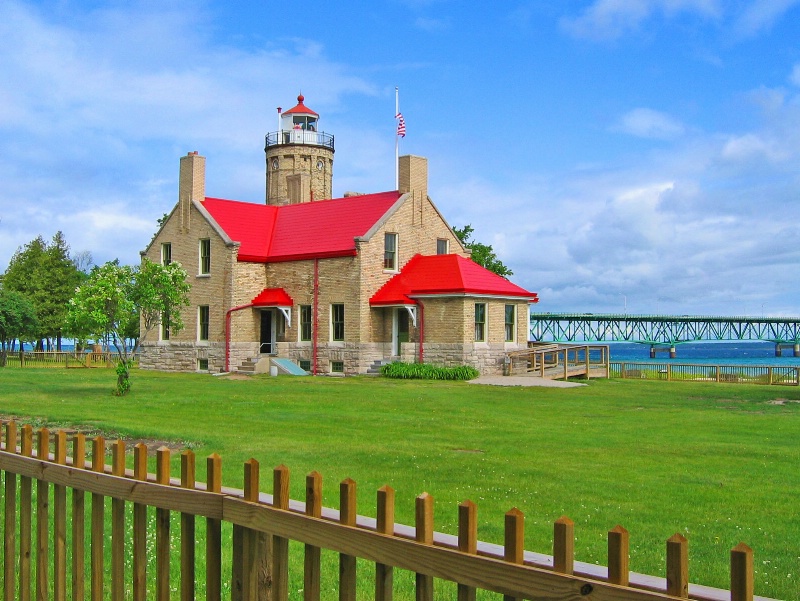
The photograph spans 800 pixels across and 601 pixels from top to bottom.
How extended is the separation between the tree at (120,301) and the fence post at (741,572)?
981 inches

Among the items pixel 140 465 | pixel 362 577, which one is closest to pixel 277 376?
pixel 362 577

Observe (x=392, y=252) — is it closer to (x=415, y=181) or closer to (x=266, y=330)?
(x=415, y=181)

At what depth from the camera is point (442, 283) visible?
131ft

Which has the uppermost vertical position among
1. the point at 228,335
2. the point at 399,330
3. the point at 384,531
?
the point at 399,330

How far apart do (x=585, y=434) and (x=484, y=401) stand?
8.87 metres

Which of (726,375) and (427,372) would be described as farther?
(726,375)

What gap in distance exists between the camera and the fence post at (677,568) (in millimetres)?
2941

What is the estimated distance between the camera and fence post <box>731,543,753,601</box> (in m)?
2.76

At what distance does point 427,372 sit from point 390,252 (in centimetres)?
722

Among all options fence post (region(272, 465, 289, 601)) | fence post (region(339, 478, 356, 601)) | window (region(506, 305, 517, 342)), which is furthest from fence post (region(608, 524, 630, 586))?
window (region(506, 305, 517, 342))

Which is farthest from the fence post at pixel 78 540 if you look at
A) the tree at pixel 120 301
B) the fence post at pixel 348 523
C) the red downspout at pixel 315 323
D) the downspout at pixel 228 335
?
the downspout at pixel 228 335

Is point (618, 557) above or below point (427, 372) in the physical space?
above

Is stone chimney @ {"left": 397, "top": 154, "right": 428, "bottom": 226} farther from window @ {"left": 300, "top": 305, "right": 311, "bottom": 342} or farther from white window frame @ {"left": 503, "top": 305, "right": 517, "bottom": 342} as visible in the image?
window @ {"left": 300, "top": 305, "right": 311, "bottom": 342}

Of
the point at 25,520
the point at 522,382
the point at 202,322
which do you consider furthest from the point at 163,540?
the point at 202,322
